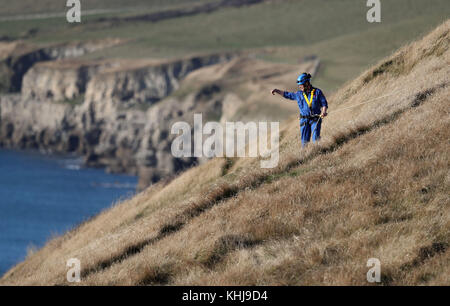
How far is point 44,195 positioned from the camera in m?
145

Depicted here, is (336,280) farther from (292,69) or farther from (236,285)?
(292,69)

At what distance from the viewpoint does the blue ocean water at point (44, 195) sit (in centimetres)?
11044

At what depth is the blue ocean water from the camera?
362 feet

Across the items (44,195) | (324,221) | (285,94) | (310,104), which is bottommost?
(324,221)

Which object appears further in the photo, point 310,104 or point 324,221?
point 310,104

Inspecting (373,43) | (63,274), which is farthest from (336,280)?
(373,43)

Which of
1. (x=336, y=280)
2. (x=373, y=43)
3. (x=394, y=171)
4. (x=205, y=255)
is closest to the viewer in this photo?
(x=336, y=280)

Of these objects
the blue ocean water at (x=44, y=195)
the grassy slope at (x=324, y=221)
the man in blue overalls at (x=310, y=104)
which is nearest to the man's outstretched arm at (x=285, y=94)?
the man in blue overalls at (x=310, y=104)

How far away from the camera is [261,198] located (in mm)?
13492

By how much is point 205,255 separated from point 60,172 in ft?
521

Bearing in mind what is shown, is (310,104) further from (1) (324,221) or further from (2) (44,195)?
(2) (44,195)

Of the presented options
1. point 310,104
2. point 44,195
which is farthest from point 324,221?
point 44,195

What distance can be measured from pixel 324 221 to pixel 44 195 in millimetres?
136801

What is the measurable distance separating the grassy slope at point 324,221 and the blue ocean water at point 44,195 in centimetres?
7326
